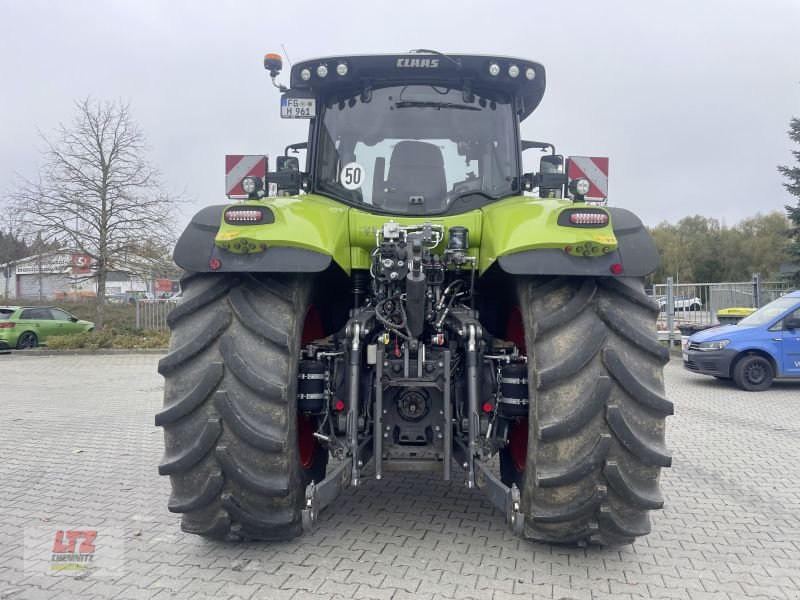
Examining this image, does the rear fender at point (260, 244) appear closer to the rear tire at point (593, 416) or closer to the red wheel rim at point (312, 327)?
the red wheel rim at point (312, 327)

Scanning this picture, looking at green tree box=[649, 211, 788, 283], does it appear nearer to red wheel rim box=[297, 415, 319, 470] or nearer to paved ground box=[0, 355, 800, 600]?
paved ground box=[0, 355, 800, 600]

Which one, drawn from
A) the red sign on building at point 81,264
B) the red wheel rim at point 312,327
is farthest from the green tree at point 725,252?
the red wheel rim at point 312,327

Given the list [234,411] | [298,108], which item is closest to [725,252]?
[298,108]

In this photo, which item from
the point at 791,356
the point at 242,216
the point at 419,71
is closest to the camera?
the point at 242,216

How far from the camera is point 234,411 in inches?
126

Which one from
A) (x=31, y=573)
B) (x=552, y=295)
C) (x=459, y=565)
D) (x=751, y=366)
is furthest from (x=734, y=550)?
(x=751, y=366)

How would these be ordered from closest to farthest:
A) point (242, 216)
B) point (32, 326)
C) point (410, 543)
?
point (242, 216)
point (410, 543)
point (32, 326)

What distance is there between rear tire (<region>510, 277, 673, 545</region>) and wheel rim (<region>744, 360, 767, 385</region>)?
962 cm

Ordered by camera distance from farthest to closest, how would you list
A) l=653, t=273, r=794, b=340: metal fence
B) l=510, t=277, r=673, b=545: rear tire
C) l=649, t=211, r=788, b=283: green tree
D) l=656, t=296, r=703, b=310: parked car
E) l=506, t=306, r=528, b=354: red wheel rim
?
1. l=649, t=211, r=788, b=283: green tree
2. l=656, t=296, r=703, b=310: parked car
3. l=653, t=273, r=794, b=340: metal fence
4. l=506, t=306, r=528, b=354: red wheel rim
5. l=510, t=277, r=673, b=545: rear tire

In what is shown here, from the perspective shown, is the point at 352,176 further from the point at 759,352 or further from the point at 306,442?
the point at 759,352

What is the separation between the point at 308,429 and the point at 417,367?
0.90 meters

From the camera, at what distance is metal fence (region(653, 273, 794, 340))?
17734 mm

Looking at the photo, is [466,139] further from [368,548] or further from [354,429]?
[368,548]

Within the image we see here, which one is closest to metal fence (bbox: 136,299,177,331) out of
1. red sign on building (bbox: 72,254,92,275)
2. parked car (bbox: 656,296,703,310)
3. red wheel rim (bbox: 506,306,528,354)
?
red sign on building (bbox: 72,254,92,275)
